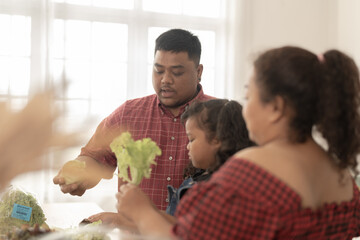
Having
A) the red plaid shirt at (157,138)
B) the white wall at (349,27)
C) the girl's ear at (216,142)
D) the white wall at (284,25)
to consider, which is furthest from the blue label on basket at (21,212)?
the white wall at (349,27)

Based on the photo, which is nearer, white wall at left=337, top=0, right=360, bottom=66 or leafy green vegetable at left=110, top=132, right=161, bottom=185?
leafy green vegetable at left=110, top=132, right=161, bottom=185

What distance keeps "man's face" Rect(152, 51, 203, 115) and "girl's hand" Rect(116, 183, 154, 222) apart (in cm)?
116

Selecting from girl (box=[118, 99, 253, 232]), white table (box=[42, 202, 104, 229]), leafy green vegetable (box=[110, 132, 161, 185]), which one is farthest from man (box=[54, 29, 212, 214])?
leafy green vegetable (box=[110, 132, 161, 185])

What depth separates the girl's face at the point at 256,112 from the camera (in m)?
1.08

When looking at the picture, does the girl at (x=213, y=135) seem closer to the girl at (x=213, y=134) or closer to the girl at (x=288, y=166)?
the girl at (x=213, y=134)

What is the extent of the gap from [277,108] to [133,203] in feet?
1.42

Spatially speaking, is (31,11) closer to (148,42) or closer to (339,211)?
(148,42)

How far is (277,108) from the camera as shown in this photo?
1.06m

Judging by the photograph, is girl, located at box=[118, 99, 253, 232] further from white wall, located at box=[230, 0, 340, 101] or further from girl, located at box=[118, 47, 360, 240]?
white wall, located at box=[230, 0, 340, 101]

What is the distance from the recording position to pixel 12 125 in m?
0.47

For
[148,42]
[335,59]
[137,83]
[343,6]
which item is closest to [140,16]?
[148,42]

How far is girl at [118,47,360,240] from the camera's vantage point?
957 mm

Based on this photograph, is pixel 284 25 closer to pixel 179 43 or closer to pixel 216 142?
pixel 179 43

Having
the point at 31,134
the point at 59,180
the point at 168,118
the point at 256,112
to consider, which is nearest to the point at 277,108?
the point at 256,112
